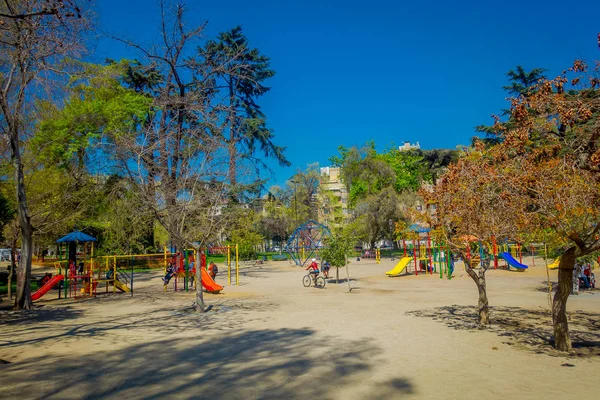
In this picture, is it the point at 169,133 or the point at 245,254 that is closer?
the point at 169,133

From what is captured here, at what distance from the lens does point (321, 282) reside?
23.3m

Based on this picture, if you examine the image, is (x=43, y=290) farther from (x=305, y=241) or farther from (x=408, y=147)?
(x=408, y=147)

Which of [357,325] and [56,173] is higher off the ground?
[56,173]

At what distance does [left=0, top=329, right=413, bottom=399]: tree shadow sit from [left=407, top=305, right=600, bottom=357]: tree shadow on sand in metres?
3.53

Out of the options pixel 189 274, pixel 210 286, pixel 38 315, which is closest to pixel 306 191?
pixel 189 274

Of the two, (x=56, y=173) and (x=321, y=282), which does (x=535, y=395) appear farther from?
(x=56, y=173)

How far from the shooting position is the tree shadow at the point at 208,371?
265 inches

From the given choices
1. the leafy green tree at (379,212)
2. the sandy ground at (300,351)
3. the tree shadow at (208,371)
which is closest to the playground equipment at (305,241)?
the leafy green tree at (379,212)

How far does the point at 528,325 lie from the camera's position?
1185cm

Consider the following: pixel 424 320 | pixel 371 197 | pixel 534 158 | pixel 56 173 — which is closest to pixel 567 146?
pixel 534 158

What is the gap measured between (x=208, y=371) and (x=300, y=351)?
7.16 ft

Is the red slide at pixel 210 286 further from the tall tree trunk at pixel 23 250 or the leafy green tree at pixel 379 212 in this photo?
the leafy green tree at pixel 379 212

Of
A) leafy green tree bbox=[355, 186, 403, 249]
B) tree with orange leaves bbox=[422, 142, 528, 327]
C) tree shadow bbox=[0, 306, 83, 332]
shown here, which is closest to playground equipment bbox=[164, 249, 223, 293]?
tree shadow bbox=[0, 306, 83, 332]

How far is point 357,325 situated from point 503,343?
3.76 metres
